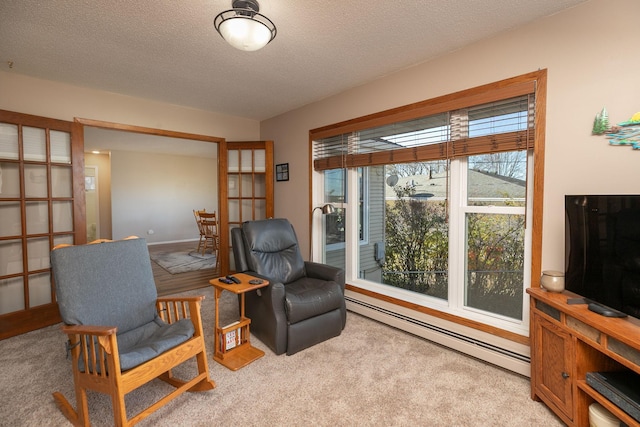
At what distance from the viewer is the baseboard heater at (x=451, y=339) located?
207cm

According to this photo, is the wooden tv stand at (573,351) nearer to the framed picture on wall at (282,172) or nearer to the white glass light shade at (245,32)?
the white glass light shade at (245,32)

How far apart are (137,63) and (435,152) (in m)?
2.72

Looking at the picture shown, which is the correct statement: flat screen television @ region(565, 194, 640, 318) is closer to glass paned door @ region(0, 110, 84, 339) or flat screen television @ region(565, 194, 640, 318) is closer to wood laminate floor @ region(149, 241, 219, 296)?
wood laminate floor @ region(149, 241, 219, 296)

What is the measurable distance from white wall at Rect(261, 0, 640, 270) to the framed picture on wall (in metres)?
2.18

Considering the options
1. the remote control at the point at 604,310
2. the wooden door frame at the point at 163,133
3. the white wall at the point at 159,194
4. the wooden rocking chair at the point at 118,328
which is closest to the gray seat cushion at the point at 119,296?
the wooden rocking chair at the point at 118,328

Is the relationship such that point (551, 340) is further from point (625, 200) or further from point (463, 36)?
point (463, 36)

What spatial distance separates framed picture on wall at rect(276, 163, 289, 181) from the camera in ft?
13.2

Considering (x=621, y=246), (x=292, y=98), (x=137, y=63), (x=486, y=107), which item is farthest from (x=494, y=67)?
(x=137, y=63)

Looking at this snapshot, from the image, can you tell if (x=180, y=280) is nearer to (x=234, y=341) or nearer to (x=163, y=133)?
(x=163, y=133)

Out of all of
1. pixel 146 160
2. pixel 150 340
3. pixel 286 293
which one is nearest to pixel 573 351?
pixel 286 293

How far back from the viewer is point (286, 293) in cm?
242

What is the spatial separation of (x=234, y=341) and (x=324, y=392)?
0.88 metres

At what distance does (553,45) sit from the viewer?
6.15 ft

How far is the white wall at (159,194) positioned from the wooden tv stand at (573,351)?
7285mm
